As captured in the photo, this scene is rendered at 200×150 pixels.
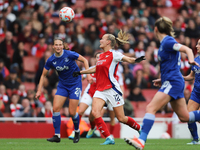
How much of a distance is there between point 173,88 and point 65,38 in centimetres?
991

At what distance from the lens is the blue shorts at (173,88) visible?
6.02 metres

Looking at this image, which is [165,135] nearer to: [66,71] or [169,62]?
[66,71]

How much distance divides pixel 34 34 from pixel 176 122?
6787 mm

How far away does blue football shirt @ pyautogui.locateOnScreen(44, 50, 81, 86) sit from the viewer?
8.88 metres

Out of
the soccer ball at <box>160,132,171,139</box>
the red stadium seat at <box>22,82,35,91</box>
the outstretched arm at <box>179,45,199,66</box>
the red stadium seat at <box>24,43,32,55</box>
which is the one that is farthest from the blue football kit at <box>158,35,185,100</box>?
the red stadium seat at <box>24,43,32,55</box>

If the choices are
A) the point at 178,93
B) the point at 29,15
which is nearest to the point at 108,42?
the point at 178,93

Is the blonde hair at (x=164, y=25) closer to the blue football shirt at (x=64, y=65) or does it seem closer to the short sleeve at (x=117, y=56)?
the short sleeve at (x=117, y=56)

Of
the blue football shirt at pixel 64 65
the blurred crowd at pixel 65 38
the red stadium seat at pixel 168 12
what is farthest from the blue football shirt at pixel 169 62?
the red stadium seat at pixel 168 12

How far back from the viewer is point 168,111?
1468 centimetres

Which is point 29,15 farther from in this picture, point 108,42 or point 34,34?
point 108,42

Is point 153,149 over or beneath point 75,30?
beneath

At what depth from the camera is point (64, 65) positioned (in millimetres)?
8883

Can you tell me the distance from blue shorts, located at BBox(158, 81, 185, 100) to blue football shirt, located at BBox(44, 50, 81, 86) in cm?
339

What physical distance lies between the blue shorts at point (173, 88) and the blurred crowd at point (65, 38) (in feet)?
21.6
